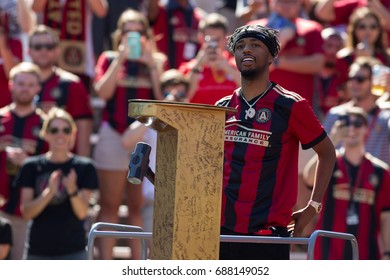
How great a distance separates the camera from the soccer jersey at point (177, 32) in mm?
11367

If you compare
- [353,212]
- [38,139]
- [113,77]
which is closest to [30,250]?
[38,139]

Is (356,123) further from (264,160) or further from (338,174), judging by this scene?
(264,160)

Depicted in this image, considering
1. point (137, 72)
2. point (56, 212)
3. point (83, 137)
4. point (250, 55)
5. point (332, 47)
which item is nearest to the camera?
point (250, 55)

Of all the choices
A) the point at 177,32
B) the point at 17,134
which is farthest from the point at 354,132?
the point at 17,134

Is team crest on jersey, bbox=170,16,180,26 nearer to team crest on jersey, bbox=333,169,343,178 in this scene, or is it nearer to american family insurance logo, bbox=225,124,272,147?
team crest on jersey, bbox=333,169,343,178

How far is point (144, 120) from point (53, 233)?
14.2 feet

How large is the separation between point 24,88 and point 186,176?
5.14m

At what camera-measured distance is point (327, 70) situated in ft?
35.7

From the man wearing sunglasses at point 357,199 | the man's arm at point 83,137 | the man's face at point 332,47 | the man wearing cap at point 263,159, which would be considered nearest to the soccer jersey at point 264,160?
the man wearing cap at point 263,159

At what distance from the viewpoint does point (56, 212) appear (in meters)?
9.05

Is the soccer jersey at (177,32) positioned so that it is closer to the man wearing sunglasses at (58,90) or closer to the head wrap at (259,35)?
the man wearing sunglasses at (58,90)

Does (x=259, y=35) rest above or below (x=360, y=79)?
below
